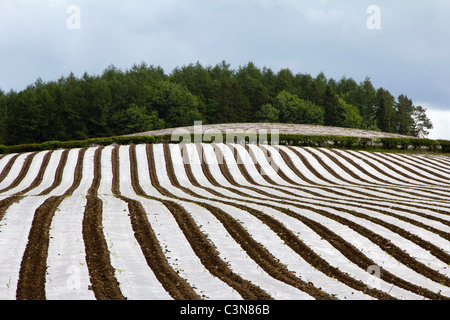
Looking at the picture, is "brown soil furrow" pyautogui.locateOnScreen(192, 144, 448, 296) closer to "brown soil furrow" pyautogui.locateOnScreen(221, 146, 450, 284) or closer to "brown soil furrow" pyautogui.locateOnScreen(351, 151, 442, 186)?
"brown soil furrow" pyautogui.locateOnScreen(221, 146, 450, 284)

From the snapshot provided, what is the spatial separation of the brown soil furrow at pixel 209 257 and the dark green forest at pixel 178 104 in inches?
2161

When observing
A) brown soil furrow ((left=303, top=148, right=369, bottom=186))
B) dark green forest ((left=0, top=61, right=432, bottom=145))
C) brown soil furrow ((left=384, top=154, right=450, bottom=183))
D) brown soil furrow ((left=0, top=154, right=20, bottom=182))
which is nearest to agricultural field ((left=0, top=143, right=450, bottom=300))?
brown soil furrow ((left=0, top=154, right=20, bottom=182))

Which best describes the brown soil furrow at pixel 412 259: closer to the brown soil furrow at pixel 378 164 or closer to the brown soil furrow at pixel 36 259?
the brown soil furrow at pixel 36 259

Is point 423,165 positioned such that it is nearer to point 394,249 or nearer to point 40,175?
point 394,249

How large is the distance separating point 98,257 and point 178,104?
6830cm

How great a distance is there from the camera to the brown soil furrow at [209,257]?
31.3ft

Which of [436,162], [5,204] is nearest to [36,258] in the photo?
[5,204]

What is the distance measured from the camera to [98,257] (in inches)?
447

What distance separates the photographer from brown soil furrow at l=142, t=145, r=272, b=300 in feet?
31.3

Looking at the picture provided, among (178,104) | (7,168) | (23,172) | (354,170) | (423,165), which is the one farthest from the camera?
(178,104)

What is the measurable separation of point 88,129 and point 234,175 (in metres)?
47.7

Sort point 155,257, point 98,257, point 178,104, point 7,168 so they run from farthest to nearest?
point 178,104 < point 7,168 < point 155,257 < point 98,257
